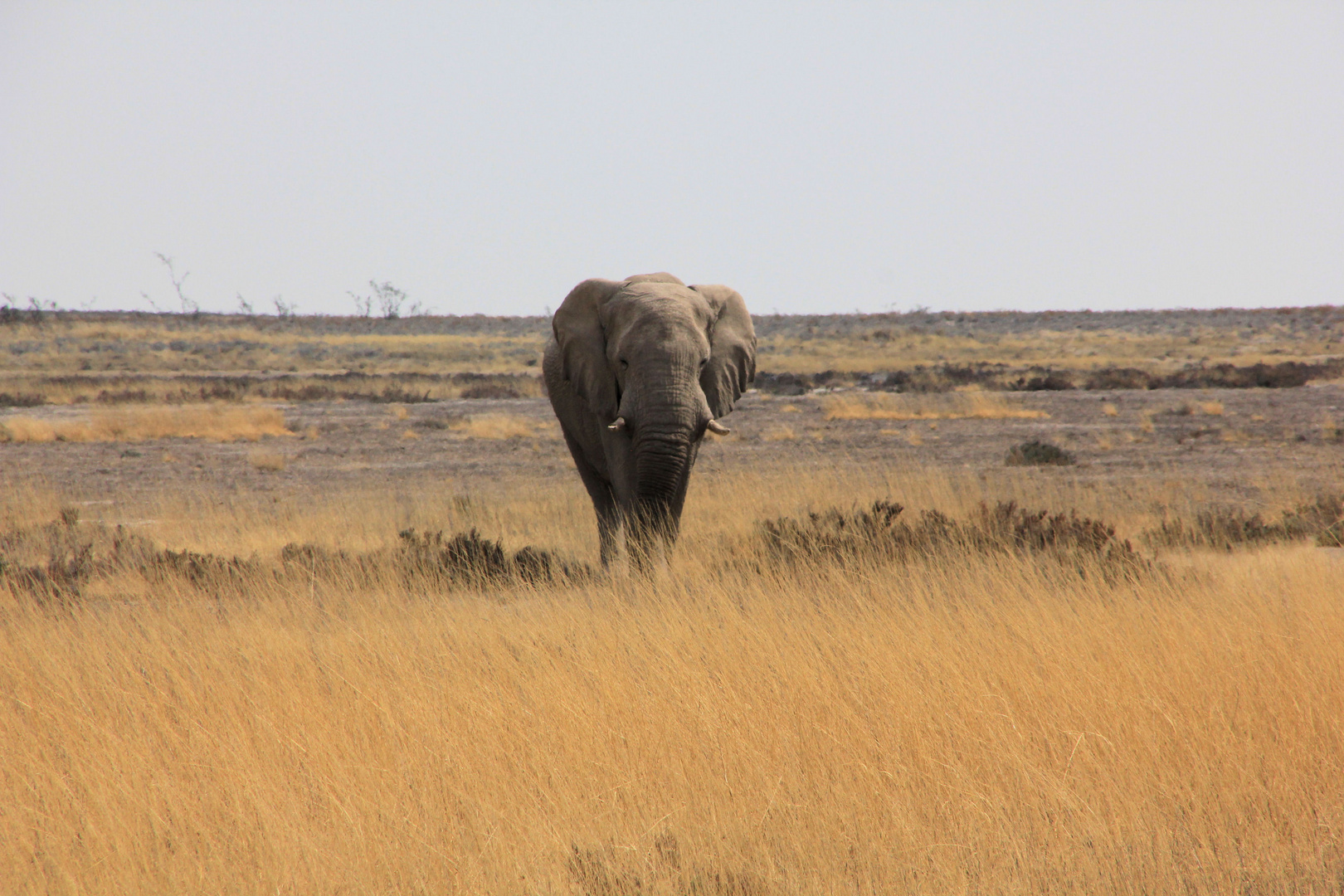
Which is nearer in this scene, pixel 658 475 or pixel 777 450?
pixel 658 475

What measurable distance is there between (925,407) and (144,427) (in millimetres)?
22585

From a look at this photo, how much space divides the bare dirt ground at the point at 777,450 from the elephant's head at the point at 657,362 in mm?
7818

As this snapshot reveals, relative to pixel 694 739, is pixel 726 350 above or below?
above

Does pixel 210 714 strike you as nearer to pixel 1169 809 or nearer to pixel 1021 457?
pixel 1169 809

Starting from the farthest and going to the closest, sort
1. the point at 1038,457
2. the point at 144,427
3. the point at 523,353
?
the point at 523,353
the point at 144,427
the point at 1038,457

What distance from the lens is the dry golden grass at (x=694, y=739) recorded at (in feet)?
12.7

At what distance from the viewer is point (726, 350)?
996cm

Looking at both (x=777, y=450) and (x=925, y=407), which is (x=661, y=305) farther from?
(x=925, y=407)

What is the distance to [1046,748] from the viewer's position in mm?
4855

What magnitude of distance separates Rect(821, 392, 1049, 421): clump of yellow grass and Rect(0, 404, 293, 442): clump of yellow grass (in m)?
16.3

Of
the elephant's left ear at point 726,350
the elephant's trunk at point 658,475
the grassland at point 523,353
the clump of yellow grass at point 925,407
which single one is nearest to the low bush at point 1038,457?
the clump of yellow grass at point 925,407

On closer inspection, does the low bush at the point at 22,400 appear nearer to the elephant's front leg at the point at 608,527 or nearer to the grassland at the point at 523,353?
the grassland at the point at 523,353

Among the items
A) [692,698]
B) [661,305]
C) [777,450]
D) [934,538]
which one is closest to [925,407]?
[777,450]

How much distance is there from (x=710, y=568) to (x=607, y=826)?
5.45 meters
